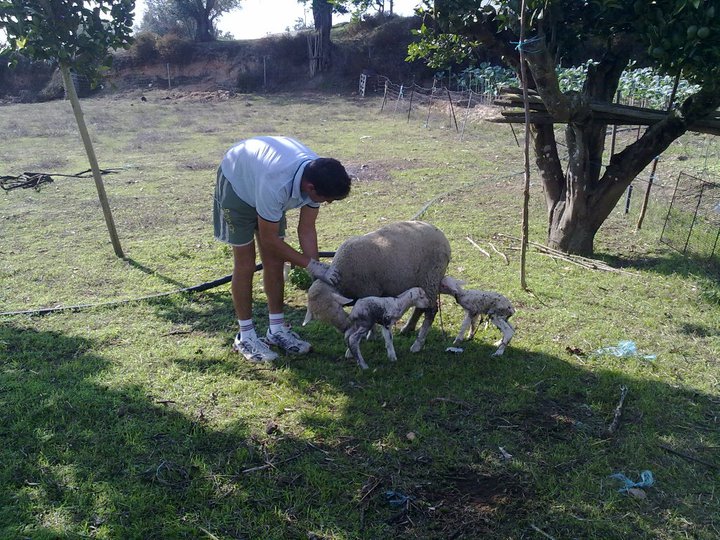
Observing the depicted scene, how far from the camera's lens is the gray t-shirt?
14.7ft

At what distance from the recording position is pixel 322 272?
5055mm

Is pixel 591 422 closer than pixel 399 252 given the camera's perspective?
Yes

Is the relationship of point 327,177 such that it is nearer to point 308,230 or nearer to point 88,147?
point 308,230

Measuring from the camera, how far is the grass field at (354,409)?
11.0 ft

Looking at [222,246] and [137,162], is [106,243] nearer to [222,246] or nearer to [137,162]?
[222,246]

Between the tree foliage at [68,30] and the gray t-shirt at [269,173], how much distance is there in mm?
3722

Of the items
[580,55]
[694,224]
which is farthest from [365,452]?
[694,224]

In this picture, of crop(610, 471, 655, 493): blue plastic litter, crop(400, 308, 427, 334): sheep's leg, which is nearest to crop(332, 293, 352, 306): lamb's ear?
crop(400, 308, 427, 334): sheep's leg

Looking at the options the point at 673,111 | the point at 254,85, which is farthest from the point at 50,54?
the point at 254,85

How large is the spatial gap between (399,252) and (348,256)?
0.48 meters

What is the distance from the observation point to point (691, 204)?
971 centimetres

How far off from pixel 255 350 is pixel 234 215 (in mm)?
1275

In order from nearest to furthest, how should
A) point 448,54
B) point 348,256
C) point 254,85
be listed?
point 348,256, point 448,54, point 254,85

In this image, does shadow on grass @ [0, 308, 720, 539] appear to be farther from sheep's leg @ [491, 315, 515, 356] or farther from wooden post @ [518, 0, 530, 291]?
wooden post @ [518, 0, 530, 291]
